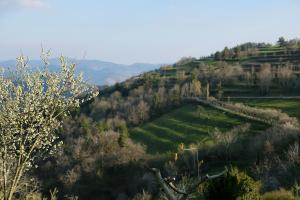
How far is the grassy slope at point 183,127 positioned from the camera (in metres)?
89.2

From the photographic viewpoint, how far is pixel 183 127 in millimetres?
96625

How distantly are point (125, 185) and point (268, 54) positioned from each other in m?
90.1

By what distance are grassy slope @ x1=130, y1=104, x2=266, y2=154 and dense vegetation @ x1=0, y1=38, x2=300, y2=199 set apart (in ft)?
0.76

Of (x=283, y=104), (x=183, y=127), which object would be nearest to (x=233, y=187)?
(x=183, y=127)

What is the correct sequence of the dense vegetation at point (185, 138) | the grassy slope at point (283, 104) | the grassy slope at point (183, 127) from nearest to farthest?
the dense vegetation at point (185, 138), the grassy slope at point (283, 104), the grassy slope at point (183, 127)

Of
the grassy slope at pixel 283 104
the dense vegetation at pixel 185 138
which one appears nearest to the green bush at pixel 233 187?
the dense vegetation at pixel 185 138

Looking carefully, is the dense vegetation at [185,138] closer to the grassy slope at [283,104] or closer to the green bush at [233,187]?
the grassy slope at [283,104]

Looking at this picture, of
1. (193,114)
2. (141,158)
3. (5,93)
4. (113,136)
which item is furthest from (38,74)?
(193,114)

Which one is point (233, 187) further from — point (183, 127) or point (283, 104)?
point (283, 104)

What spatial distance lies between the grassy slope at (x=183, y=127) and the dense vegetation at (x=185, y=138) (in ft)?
0.76

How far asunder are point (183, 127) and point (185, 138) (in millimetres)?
6376

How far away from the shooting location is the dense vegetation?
67.6 meters

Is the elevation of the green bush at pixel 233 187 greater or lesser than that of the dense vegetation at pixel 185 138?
greater

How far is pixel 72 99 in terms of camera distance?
16.8 meters
